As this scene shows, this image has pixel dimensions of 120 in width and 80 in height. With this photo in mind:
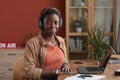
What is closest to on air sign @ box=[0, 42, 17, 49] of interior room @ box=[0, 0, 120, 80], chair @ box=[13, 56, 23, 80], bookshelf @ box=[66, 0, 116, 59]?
interior room @ box=[0, 0, 120, 80]

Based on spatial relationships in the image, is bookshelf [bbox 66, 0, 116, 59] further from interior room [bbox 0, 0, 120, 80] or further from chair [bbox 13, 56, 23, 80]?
chair [bbox 13, 56, 23, 80]

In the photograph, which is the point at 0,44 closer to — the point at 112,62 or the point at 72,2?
the point at 72,2

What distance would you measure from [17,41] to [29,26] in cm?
36

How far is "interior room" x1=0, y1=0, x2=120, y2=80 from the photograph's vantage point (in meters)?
4.70

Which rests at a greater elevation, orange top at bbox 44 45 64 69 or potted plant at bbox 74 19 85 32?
potted plant at bbox 74 19 85 32

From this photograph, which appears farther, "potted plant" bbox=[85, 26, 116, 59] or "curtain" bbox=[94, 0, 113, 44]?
"curtain" bbox=[94, 0, 113, 44]

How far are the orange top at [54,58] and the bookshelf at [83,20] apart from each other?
218 cm

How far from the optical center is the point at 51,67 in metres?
2.48

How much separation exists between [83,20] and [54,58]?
2.45 m

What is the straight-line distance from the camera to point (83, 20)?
190 inches

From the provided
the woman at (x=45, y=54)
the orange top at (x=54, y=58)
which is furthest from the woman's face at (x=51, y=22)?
the orange top at (x=54, y=58)

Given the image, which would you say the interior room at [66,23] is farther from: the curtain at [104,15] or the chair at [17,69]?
the chair at [17,69]

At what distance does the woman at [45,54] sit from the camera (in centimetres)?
236

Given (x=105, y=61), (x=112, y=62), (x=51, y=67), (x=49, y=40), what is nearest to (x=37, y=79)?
(x=51, y=67)
